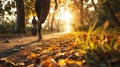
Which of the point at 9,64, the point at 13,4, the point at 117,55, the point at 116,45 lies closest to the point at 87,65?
the point at 117,55

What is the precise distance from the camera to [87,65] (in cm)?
372

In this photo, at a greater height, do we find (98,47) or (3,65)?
(98,47)

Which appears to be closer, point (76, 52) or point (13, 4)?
point (76, 52)

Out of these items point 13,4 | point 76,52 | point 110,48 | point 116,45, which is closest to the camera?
point 110,48

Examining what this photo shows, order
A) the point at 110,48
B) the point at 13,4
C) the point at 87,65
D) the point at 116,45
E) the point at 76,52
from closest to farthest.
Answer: the point at 87,65
the point at 110,48
the point at 116,45
the point at 76,52
the point at 13,4

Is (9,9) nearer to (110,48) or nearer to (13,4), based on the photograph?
(13,4)

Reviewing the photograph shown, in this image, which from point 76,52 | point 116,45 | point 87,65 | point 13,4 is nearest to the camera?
point 87,65

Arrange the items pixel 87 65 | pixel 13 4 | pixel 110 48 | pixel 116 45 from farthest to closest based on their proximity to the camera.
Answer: pixel 13 4 → pixel 116 45 → pixel 110 48 → pixel 87 65

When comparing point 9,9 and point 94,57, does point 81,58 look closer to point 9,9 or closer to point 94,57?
point 94,57

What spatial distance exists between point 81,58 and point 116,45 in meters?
0.52

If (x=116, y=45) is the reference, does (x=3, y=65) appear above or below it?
below

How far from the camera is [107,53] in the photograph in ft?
12.7

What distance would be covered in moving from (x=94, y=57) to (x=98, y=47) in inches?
11.2

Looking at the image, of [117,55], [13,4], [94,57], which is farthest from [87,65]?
[13,4]
